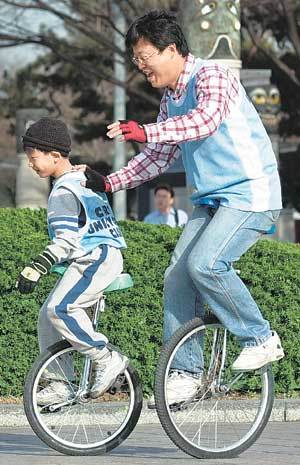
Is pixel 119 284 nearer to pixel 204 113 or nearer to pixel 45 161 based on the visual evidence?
pixel 45 161

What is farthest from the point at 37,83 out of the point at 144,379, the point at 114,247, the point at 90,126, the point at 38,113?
the point at 114,247

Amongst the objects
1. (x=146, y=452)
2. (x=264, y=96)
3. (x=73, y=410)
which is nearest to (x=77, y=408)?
(x=73, y=410)

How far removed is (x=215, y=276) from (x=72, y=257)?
70 cm

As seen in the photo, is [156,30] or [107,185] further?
[107,185]

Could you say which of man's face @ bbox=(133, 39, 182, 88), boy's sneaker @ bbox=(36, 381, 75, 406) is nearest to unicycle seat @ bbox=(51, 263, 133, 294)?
boy's sneaker @ bbox=(36, 381, 75, 406)

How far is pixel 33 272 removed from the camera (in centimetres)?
602

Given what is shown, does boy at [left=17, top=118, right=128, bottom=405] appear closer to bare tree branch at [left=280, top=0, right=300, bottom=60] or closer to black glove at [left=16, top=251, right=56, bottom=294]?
black glove at [left=16, top=251, right=56, bottom=294]

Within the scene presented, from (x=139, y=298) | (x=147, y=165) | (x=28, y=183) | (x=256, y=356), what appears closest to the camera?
(x=256, y=356)

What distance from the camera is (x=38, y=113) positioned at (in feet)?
68.4

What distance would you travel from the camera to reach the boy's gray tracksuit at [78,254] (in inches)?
242

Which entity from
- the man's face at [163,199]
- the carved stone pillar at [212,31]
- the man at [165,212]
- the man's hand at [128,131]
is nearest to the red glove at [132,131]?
the man's hand at [128,131]

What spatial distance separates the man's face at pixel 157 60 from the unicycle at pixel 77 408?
1.01m

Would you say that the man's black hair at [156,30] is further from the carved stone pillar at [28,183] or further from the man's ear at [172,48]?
the carved stone pillar at [28,183]

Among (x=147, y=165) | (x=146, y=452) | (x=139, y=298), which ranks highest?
(x=147, y=165)
